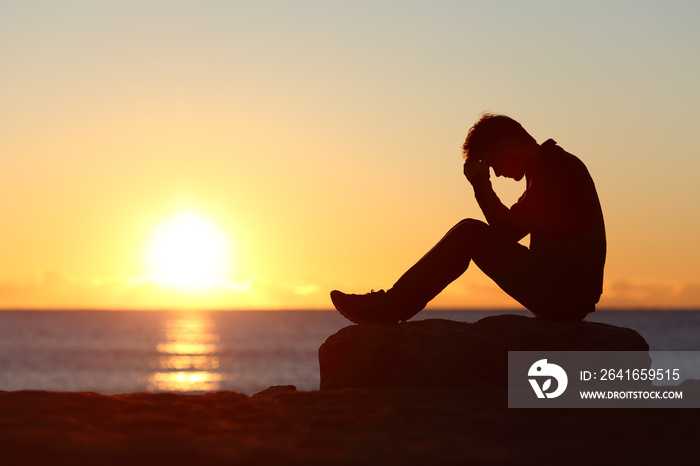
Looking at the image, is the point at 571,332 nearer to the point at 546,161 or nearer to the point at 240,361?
the point at 546,161

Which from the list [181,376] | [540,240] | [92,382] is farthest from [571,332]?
[181,376]

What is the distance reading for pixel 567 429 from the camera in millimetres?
5547

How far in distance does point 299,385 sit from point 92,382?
13.4 m

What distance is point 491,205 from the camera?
7.64 metres

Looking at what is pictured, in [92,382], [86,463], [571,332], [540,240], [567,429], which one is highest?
[92,382]

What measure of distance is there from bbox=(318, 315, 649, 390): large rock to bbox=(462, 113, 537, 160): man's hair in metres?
1.64

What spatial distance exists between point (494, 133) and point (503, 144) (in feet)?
0.39

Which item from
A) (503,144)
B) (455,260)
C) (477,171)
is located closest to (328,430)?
(455,260)

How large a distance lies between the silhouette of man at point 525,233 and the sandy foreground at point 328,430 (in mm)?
1287

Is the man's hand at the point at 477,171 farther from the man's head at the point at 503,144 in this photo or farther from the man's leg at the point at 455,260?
the man's leg at the point at 455,260

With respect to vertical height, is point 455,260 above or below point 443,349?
above

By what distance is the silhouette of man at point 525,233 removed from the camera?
7504 mm

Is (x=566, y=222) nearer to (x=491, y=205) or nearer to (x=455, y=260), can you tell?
(x=491, y=205)

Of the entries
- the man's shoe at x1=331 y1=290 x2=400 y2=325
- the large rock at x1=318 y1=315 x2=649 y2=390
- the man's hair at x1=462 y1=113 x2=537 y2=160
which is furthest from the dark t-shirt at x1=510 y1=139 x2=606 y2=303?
the man's shoe at x1=331 y1=290 x2=400 y2=325
